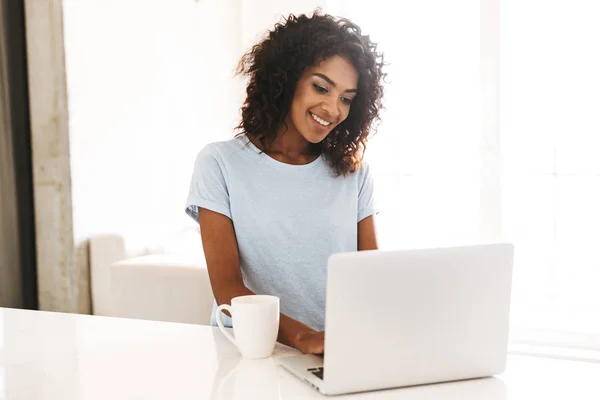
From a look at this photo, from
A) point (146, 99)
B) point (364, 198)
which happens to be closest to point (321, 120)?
point (364, 198)

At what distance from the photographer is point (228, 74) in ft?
13.0

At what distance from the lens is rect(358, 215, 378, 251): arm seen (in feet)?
5.60

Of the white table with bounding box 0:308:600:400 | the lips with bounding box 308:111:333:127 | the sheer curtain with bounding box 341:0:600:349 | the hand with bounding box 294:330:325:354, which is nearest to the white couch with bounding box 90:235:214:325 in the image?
the lips with bounding box 308:111:333:127

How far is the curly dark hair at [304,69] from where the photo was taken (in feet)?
5.38

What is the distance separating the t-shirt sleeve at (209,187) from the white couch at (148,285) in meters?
0.99

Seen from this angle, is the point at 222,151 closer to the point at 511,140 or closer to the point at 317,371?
the point at 317,371

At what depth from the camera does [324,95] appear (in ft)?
5.39

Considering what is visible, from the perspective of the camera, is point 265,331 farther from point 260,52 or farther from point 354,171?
point 260,52

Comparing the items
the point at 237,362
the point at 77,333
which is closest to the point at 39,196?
the point at 77,333

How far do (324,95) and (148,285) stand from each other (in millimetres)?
1319

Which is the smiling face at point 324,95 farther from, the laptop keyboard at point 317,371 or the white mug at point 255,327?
the laptop keyboard at point 317,371

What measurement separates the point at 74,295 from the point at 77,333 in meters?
1.60

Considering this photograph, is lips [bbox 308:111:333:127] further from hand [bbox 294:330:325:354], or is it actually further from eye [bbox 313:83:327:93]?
hand [bbox 294:330:325:354]

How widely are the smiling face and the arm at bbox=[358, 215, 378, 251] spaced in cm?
25
